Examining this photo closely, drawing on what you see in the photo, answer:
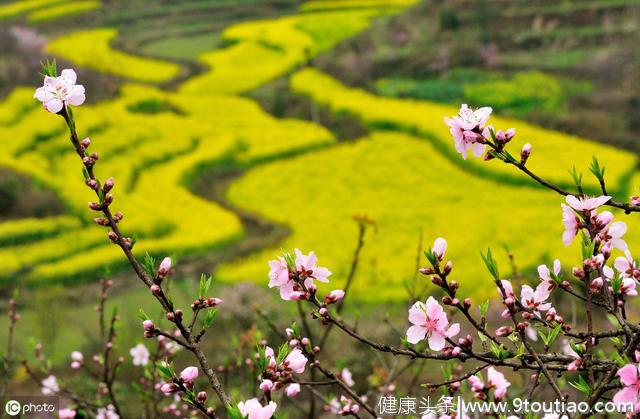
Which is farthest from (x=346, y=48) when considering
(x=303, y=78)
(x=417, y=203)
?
(x=417, y=203)

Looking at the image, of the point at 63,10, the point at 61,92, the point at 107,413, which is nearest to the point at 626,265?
the point at 61,92

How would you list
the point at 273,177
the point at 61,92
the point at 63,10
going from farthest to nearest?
the point at 63,10, the point at 273,177, the point at 61,92

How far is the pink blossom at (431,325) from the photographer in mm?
1626

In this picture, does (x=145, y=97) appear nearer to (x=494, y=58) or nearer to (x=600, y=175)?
(x=494, y=58)

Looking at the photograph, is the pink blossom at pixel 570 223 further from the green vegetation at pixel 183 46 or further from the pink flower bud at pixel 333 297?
the green vegetation at pixel 183 46

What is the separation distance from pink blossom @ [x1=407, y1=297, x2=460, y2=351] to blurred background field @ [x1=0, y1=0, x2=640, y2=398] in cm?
677

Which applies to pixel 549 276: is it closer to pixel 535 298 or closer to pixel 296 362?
pixel 535 298

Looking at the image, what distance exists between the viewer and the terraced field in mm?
9742

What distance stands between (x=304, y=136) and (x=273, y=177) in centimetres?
182

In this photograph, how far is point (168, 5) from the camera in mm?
24516

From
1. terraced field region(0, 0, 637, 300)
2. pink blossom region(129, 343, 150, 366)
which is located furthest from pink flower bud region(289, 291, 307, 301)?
terraced field region(0, 0, 637, 300)

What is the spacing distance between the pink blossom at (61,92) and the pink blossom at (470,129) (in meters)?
0.94

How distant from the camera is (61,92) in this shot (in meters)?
1.69

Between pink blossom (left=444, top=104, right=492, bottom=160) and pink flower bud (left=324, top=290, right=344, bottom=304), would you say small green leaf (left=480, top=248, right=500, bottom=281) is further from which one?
pink flower bud (left=324, top=290, right=344, bottom=304)
